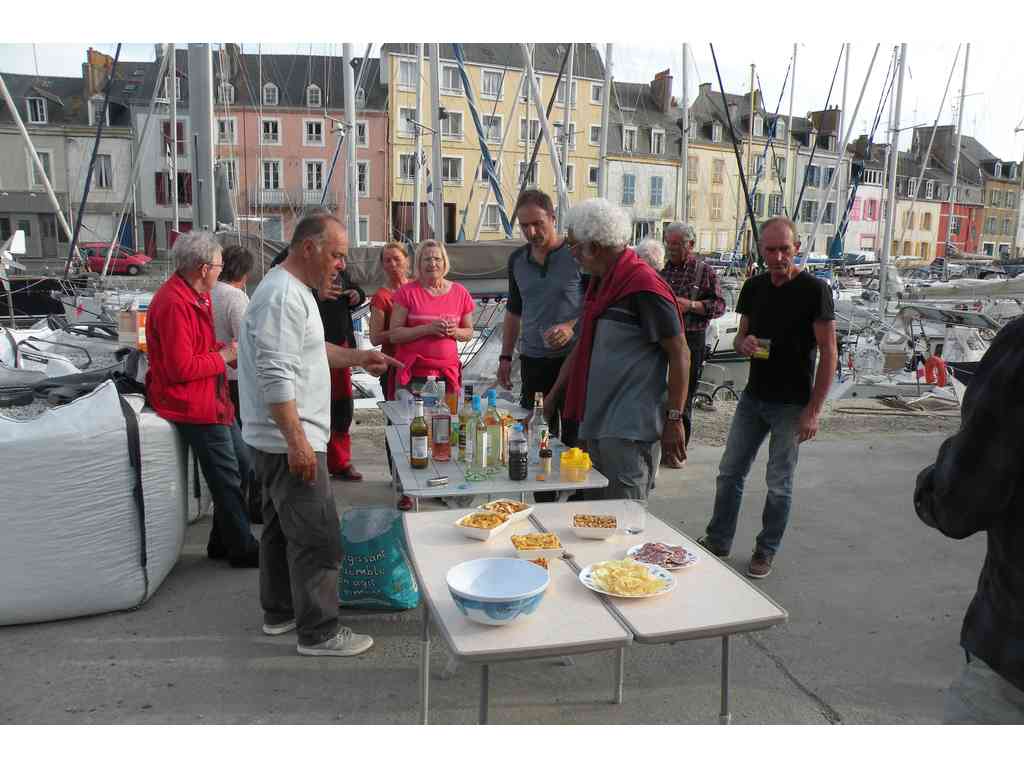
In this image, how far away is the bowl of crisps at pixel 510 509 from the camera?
2.61m

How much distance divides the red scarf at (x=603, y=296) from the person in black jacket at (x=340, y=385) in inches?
87.4

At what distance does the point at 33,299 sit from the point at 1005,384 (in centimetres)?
1535

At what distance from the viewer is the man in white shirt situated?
2.65 m

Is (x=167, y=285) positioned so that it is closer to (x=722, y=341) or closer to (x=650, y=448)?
(x=650, y=448)

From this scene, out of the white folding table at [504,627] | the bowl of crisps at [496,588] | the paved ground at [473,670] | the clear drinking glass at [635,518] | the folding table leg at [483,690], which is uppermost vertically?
the bowl of crisps at [496,588]

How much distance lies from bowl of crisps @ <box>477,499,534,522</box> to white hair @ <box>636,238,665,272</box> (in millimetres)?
3248

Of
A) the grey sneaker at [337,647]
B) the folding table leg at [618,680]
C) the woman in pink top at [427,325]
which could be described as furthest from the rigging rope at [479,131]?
the folding table leg at [618,680]

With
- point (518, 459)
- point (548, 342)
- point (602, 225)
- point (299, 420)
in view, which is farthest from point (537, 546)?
point (548, 342)

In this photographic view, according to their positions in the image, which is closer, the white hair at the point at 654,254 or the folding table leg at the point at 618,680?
the folding table leg at the point at 618,680

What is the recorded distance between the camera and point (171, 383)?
352 centimetres

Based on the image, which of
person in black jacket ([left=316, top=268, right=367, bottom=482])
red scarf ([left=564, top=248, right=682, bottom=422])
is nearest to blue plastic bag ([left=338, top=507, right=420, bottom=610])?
red scarf ([left=564, top=248, right=682, bottom=422])

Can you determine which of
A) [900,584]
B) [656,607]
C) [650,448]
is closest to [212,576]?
[650,448]

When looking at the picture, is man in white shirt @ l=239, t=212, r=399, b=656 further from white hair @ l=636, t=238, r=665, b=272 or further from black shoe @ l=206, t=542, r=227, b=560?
white hair @ l=636, t=238, r=665, b=272

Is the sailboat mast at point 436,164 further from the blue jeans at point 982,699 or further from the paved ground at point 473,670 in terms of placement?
the blue jeans at point 982,699
